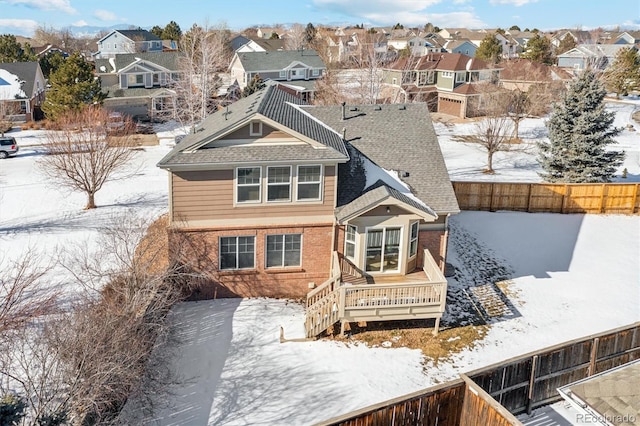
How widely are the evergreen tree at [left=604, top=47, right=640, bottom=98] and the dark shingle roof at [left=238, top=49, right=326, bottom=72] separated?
36.9 m

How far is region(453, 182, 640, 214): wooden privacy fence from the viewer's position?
28969 mm

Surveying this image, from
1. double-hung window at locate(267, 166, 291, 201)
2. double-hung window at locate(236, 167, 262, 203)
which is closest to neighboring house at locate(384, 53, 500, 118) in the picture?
double-hung window at locate(267, 166, 291, 201)

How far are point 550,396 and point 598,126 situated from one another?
77.6ft

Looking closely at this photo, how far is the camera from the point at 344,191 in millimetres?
20797

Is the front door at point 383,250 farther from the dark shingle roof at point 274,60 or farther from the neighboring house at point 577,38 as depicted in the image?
the neighboring house at point 577,38

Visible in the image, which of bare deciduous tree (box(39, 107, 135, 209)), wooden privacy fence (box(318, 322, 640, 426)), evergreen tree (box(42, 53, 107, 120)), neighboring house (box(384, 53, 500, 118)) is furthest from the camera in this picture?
neighboring house (box(384, 53, 500, 118))

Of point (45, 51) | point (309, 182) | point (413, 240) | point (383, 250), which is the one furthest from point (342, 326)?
point (45, 51)

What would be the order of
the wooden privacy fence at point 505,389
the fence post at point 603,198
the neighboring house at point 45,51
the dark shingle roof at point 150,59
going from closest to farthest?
the wooden privacy fence at point 505,389 < the fence post at point 603,198 < the dark shingle roof at point 150,59 < the neighboring house at point 45,51

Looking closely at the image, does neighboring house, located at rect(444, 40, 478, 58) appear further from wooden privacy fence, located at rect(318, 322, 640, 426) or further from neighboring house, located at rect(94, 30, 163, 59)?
wooden privacy fence, located at rect(318, 322, 640, 426)

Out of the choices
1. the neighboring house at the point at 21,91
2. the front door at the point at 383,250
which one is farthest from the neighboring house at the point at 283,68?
the front door at the point at 383,250

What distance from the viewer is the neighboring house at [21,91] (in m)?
51.6

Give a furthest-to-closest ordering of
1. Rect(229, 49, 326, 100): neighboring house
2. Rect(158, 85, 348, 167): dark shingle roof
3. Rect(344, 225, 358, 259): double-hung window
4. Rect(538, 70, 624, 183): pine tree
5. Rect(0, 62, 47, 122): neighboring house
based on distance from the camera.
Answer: Rect(229, 49, 326, 100): neighboring house → Rect(0, 62, 47, 122): neighboring house → Rect(538, 70, 624, 183): pine tree → Rect(344, 225, 358, 259): double-hung window → Rect(158, 85, 348, 167): dark shingle roof

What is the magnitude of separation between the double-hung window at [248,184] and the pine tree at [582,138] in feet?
69.1

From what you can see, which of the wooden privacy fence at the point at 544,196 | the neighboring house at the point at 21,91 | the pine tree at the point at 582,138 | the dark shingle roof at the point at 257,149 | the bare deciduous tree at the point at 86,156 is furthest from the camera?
the neighboring house at the point at 21,91
